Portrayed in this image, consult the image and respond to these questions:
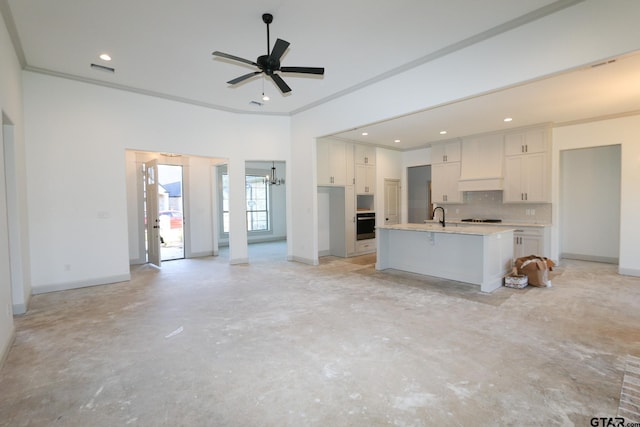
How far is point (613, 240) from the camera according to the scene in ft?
21.3

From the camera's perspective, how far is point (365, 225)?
7914 millimetres

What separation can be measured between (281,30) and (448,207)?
616 centimetres

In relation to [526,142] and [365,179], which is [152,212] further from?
[526,142]

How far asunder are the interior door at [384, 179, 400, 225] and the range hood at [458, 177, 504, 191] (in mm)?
1883

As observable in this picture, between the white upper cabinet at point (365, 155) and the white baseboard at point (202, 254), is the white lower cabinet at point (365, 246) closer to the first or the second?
the white upper cabinet at point (365, 155)

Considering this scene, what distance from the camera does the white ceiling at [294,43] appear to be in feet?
10.5

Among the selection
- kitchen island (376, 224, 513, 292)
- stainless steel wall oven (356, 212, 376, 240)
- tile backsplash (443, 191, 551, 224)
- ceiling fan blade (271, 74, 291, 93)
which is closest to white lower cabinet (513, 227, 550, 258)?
tile backsplash (443, 191, 551, 224)

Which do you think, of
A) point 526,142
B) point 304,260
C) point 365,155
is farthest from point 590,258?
point 304,260

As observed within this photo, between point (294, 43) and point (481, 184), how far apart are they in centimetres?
525

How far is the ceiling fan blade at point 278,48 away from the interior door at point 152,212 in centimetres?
438

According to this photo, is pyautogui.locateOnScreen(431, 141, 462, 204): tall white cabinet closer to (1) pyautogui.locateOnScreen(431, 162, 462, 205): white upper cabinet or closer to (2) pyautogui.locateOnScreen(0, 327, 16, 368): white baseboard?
(1) pyautogui.locateOnScreen(431, 162, 462, 205): white upper cabinet

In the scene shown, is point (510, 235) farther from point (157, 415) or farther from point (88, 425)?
point (88, 425)

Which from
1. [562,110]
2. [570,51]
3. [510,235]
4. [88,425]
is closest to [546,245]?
[510,235]

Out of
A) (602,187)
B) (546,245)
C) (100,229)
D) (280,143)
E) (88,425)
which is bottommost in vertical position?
(88,425)
